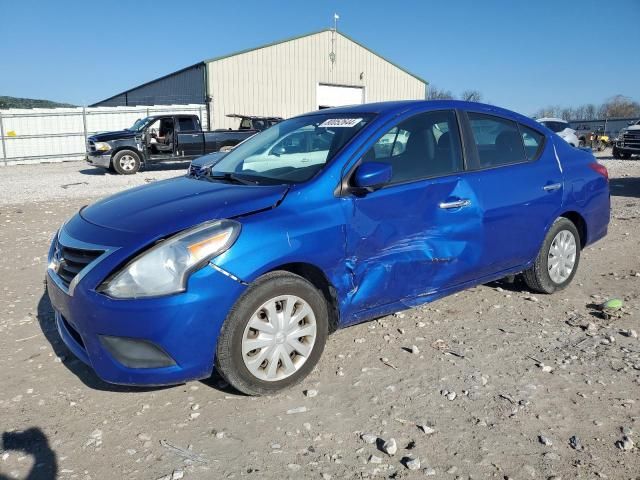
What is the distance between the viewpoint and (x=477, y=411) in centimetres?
295

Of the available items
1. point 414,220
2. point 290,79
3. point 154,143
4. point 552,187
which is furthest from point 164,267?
point 290,79

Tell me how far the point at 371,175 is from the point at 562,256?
2.46 m

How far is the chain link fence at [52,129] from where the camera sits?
883 inches

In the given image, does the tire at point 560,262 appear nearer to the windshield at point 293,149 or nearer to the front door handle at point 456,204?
the front door handle at point 456,204

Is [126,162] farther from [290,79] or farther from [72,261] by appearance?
[290,79]

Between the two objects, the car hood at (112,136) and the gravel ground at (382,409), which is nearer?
the gravel ground at (382,409)

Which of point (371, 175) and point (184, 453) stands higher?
point (371, 175)

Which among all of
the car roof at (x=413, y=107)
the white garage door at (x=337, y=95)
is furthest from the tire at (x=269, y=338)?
the white garage door at (x=337, y=95)

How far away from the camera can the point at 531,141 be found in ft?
15.0

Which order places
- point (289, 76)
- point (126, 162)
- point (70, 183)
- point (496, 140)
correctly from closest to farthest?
point (496, 140) < point (70, 183) < point (126, 162) < point (289, 76)

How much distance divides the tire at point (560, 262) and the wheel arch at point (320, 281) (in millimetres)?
2159

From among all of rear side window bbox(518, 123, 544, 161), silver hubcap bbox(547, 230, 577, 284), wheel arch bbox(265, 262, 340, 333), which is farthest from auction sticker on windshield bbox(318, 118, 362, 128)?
silver hubcap bbox(547, 230, 577, 284)

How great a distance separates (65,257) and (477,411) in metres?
2.48

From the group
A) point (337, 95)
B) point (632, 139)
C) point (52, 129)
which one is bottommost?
point (632, 139)
